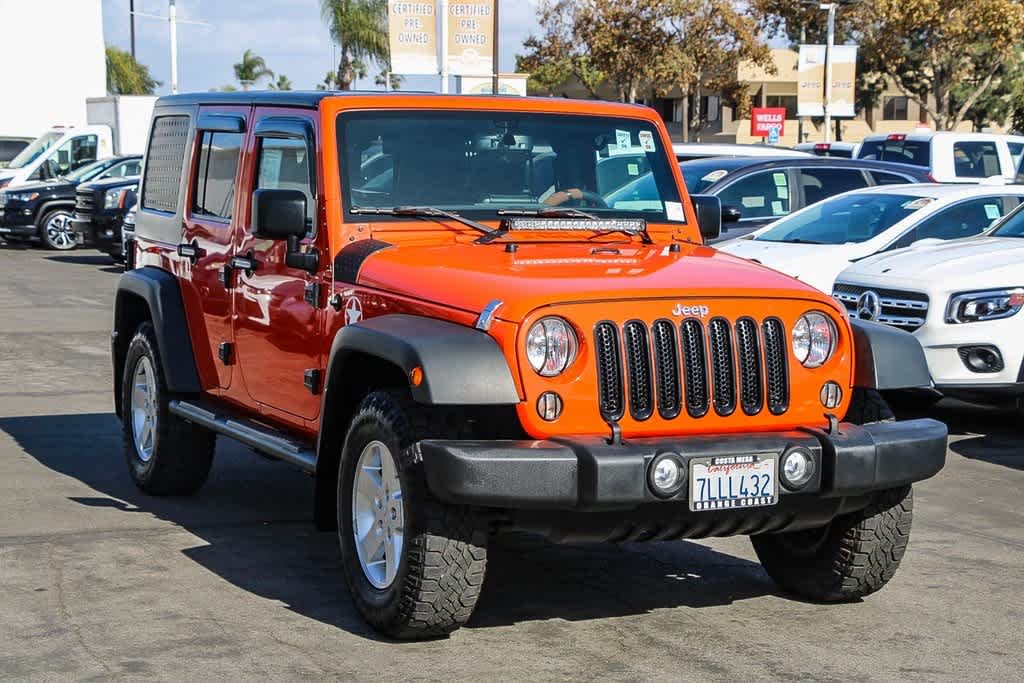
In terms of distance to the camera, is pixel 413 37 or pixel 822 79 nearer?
pixel 413 37

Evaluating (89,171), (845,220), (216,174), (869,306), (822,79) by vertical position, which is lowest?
(869,306)

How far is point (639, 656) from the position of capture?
5324 mm

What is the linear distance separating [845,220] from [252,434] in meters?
7.31

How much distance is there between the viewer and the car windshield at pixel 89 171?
28.1 meters

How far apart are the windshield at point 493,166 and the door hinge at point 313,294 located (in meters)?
0.33

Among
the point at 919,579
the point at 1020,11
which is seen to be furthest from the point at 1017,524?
the point at 1020,11

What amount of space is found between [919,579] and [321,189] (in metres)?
2.92

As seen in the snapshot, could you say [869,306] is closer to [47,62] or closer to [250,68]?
[47,62]

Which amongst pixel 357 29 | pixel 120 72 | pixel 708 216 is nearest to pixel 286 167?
A: pixel 708 216

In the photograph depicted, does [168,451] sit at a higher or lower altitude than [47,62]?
lower

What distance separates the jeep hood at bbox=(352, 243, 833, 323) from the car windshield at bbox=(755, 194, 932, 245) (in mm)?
6659

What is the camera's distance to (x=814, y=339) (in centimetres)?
559

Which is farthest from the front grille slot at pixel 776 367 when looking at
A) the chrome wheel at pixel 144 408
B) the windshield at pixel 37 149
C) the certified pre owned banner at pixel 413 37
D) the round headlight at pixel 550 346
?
the windshield at pixel 37 149

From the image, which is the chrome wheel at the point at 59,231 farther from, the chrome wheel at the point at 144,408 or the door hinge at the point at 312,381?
the door hinge at the point at 312,381
